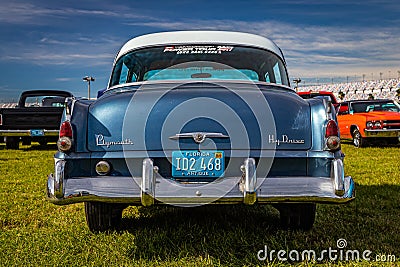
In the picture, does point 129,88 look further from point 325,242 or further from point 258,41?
point 325,242

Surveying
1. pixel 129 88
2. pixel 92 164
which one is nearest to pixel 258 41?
pixel 129 88

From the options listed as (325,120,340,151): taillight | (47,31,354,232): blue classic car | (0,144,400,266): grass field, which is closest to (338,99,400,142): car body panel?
(0,144,400,266): grass field

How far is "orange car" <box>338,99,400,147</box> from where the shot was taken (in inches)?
502

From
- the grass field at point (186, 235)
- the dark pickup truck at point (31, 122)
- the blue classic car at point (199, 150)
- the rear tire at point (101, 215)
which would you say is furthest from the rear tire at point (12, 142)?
the blue classic car at point (199, 150)

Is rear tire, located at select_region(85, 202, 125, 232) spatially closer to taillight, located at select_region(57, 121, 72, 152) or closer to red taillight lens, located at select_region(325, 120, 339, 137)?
taillight, located at select_region(57, 121, 72, 152)

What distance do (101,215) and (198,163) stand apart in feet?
3.67

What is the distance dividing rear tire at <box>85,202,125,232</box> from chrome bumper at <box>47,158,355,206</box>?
1.76ft

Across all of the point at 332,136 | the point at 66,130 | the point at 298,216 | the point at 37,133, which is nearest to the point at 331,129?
the point at 332,136

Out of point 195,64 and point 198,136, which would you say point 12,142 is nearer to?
point 195,64

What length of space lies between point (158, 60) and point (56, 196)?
1651 mm

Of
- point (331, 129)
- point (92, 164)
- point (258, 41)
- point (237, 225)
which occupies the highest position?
point (258, 41)

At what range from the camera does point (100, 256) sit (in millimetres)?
3332

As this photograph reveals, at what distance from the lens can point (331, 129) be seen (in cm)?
329

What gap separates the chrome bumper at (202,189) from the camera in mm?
3068
